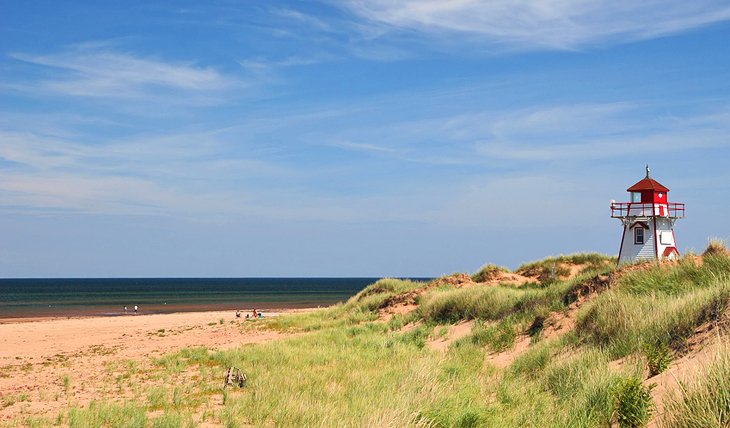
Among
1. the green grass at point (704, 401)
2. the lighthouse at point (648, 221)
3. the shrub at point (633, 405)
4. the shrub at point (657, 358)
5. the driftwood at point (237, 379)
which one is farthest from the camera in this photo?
the lighthouse at point (648, 221)

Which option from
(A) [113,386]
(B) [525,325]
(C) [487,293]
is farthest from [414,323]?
(A) [113,386]

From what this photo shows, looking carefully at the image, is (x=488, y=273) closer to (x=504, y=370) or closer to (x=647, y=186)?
(x=647, y=186)

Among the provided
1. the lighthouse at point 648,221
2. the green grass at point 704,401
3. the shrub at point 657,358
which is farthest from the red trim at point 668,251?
the green grass at point 704,401

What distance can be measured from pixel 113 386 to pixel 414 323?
44.9 ft

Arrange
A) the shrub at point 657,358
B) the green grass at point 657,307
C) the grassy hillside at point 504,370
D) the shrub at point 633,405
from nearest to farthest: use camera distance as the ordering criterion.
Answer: the shrub at point 633,405 < the grassy hillside at point 504,370 < the shrub at point 657,358 < the green grass at point 657,307

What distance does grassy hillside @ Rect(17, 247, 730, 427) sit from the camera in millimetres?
8836

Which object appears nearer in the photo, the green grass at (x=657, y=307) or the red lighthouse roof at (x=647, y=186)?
the green grass at (x=657, y=307)

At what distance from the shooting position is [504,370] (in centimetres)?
1459

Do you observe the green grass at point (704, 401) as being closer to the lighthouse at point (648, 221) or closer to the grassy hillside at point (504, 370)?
the grassy hillside at point (504, 370)

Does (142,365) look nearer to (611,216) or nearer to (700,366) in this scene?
(700,366)

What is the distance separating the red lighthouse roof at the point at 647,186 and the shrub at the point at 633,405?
93.2ft

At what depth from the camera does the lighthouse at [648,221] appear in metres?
33.9

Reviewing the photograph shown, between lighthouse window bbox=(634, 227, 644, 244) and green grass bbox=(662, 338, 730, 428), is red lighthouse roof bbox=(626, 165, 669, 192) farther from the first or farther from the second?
green grass bbox=(662, 338, 730, 428)

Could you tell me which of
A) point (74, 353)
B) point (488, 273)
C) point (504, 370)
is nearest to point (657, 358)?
point (504, 370)
